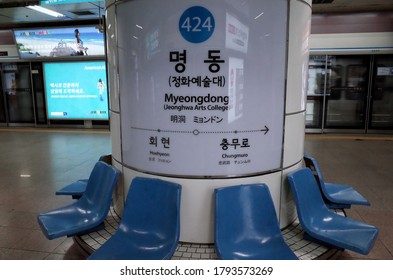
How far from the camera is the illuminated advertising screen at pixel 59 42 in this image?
882 cm

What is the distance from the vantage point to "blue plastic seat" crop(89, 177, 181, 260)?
91.9 inches

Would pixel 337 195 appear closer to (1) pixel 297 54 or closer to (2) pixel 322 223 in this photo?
(2) pixel 322 223

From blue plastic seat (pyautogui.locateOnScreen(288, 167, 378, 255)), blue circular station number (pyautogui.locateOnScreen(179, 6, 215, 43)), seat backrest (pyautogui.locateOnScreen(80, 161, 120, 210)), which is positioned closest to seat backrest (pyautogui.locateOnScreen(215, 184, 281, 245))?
blue plastic seat (pyautogui.locateOnScreen(288, 167, 378, 255))

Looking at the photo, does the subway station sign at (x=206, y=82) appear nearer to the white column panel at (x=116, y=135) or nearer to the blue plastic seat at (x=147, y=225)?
the blue plastic seat at (x=147, y=225)

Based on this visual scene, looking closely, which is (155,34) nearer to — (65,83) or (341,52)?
(341,52)

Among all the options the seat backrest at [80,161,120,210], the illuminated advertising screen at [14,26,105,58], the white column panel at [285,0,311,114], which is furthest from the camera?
the illuminated advertising screen at [14,26,105,58]

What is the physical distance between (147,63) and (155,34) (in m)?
0.22

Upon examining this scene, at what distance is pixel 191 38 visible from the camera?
234 cm

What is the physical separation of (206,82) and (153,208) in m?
1.07

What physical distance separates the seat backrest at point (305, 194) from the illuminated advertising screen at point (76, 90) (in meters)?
7.68

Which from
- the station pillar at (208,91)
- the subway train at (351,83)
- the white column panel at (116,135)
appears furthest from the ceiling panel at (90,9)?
the white column panel at (116,135)

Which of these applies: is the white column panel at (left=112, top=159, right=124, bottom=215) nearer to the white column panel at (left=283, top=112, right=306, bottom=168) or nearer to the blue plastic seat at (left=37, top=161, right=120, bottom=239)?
the blue plastic seat at (left=37, top=161, right=120, bottom=239)

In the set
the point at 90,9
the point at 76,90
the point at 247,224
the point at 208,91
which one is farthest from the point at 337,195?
the point at 76,90

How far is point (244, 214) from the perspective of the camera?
98.2 inches
